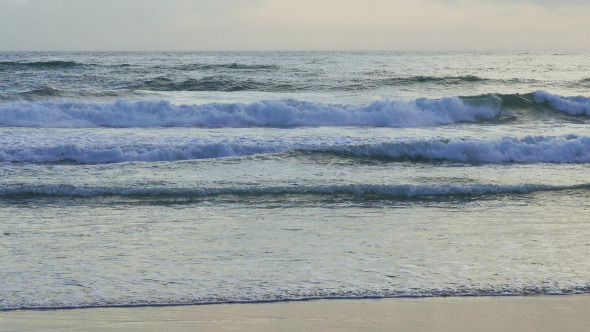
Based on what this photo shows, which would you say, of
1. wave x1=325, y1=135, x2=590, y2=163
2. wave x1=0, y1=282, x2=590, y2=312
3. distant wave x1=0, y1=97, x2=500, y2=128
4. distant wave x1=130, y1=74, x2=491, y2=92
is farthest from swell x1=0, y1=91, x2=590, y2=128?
wave x1=0, y1=282, x2=590, y2=312

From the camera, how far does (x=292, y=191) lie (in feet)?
28.0

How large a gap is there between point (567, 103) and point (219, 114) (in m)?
11.1

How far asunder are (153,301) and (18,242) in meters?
2.22

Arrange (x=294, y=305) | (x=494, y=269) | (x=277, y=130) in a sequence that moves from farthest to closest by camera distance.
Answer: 1. (x=277, y=130)
2. (x=494, y=269)
3. (x=294, y=305)

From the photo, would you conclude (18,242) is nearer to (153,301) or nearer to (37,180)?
(153,301)

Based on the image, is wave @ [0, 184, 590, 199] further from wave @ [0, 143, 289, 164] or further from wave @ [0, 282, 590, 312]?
wave @ [0, 282, 590, 312]

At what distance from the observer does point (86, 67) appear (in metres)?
32.6

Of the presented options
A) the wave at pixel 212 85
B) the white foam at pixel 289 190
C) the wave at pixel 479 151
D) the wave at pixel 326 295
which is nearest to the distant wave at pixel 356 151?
the wave at pixel 479 151

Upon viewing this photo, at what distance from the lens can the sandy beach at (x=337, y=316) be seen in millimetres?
4117

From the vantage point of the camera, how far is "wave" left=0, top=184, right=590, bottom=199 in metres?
8.31

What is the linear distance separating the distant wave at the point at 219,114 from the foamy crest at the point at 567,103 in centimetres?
397

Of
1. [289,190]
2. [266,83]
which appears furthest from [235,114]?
[266,83]

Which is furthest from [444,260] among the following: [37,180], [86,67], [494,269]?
[86,67]

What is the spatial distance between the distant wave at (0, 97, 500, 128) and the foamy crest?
3966 millimetres
